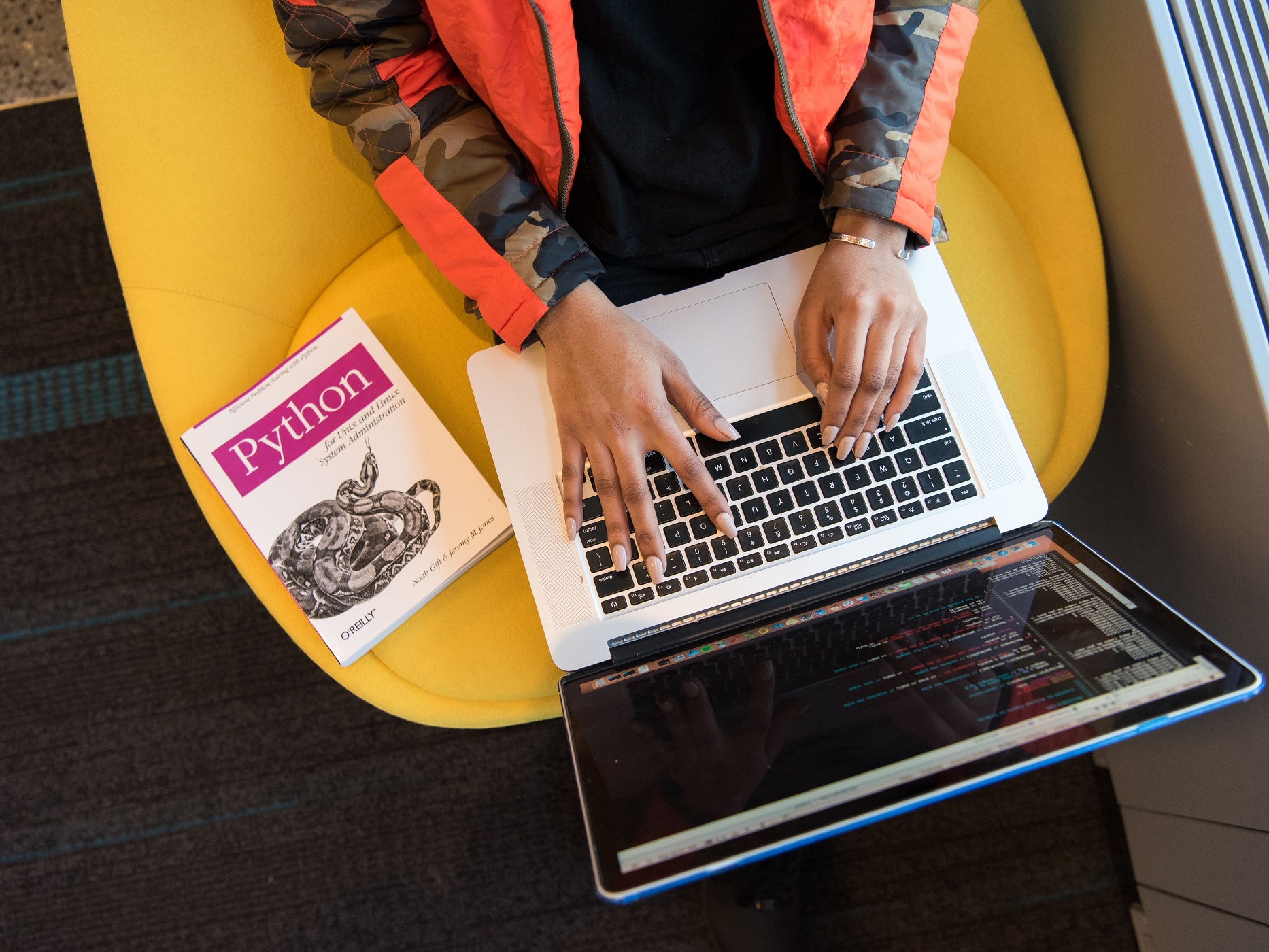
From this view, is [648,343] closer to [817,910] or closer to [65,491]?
[817,910]

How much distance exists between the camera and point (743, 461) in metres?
0.74

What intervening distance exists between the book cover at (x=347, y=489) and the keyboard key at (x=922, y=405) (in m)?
0.42

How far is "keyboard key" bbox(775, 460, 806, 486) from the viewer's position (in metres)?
0.74

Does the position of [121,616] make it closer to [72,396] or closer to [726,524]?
[72,396]

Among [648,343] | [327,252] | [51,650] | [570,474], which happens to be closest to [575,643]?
[570,474]

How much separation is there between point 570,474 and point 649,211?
0.94ft

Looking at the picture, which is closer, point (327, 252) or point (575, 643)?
point (575, 643)

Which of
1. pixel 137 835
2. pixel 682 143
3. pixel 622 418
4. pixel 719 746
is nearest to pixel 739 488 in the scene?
pixel 622 418

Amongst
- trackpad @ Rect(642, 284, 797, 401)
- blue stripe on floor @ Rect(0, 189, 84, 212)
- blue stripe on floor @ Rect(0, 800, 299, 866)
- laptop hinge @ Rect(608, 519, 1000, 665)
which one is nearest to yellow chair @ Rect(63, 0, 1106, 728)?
laptop hinge @ Rect(608, 519, 1000, 665)

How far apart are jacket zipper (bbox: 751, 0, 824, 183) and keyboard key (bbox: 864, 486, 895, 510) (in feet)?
1.06

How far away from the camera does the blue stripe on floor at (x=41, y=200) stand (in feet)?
4.62

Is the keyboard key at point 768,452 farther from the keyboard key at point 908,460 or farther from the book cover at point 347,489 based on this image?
the book cover at point 347,489

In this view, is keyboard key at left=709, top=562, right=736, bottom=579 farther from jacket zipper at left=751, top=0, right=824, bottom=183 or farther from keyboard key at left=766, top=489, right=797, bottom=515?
jacket zipper at left=751, top=0, right=824, bottom=183

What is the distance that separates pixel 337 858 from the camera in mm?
1237
